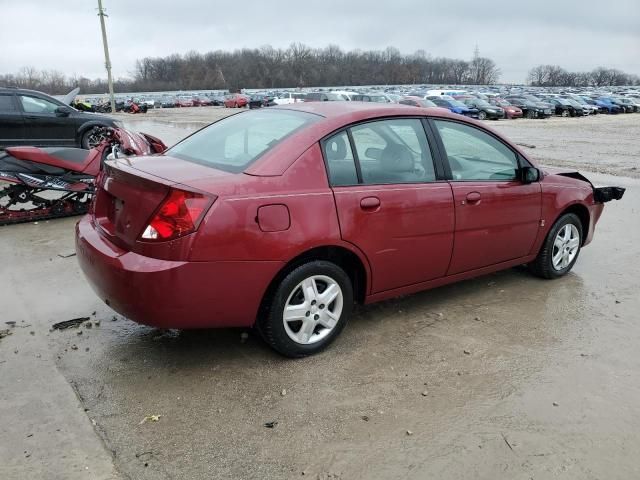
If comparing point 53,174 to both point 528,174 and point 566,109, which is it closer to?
point 528,174

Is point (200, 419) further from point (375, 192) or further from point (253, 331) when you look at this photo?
point (375, 192)

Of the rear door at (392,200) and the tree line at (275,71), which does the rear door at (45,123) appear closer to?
the rear door at (392,200)

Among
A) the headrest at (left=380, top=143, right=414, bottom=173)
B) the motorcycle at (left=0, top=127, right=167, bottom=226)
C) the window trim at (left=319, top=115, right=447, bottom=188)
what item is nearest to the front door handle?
the window trim at (left=319, top=115, right=447, bottom=188)

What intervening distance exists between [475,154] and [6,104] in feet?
36.9

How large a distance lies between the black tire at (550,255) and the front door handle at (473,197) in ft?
3.77

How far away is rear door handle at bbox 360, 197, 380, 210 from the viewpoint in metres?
3.58

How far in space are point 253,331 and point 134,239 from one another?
3.37 feet

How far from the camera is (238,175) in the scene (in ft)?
10.7

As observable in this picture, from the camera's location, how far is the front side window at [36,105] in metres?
12.2

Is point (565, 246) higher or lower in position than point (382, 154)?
lower

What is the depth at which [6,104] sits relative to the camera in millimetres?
11953

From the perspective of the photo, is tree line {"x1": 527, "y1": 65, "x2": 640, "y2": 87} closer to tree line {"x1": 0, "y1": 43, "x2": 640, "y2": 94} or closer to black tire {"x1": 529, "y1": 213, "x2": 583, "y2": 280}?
tree line {"x1": 0, "y1": 43, "x2": 640, "y2": 94}

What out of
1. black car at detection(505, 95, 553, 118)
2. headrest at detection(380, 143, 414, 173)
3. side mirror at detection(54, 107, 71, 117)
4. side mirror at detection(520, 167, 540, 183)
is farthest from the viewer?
black car at detection(505, 95, 553, 118)

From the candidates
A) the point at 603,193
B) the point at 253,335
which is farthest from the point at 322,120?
the point at 603,193
